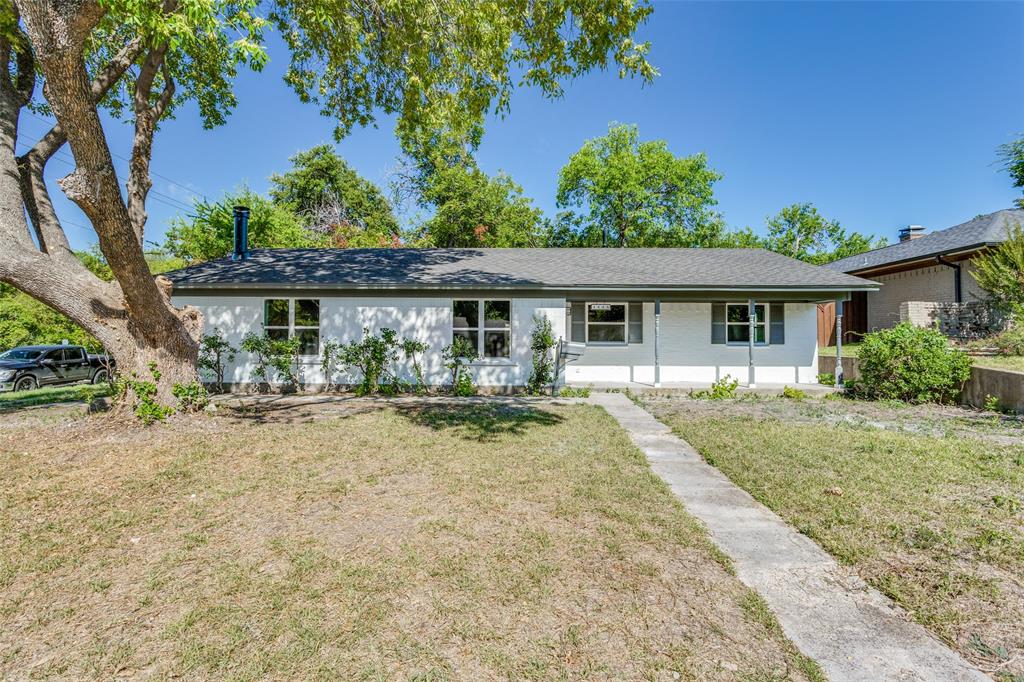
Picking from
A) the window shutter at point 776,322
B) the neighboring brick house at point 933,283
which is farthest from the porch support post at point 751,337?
the neighboring brick house at point 933,283

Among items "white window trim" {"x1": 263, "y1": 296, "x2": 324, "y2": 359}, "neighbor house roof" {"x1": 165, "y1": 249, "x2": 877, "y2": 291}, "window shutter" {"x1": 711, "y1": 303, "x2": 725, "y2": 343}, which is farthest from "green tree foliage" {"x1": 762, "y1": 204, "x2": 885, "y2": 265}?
"white window trim" {"x1": 263, "y1": 296, "x2": 324, "y2": 359}

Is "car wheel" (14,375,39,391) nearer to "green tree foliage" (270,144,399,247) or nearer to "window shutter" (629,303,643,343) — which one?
"window shutter" (629,303,643,343)

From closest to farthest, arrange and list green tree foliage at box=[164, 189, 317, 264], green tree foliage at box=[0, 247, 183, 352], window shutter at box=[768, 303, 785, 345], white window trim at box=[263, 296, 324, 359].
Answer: white window trim at box=[263, 296, 324, 359]
window shutter at box=[768, 303, 785, 345]
green tree foliage at box=[0, 247, 183, 352]
green tree foliage at box=[164, 189, 317, 264]

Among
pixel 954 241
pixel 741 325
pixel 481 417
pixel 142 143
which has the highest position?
pixel 954 241

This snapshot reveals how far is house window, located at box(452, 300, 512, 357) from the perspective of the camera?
11.8 meters

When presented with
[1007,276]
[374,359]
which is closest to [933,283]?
[1007,276]

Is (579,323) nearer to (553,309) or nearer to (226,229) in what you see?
(553,309)

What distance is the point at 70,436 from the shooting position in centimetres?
655

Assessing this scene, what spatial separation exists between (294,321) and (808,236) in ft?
155

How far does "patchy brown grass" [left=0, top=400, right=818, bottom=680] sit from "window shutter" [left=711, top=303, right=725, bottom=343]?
8319 mm

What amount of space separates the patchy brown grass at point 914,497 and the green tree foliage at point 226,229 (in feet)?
79.3

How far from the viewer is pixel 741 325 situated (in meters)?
12.8

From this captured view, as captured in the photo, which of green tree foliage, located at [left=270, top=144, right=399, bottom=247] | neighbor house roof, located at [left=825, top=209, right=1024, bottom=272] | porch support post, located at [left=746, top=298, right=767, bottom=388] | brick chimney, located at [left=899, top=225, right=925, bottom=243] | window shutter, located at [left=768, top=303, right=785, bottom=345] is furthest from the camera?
green tree foliage, located at [left=270, top=144, right=399, bottom=247]

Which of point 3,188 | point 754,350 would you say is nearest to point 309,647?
point 3,188
